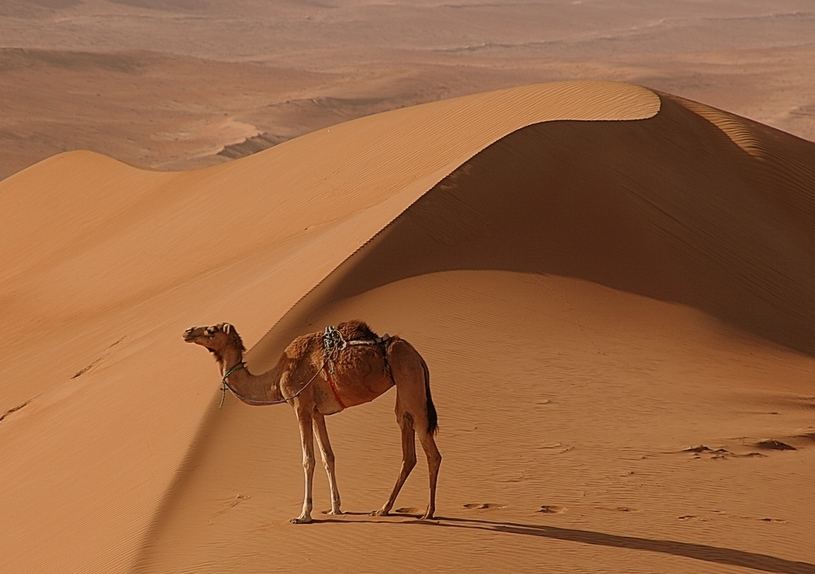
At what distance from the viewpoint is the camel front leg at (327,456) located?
9.90 metres

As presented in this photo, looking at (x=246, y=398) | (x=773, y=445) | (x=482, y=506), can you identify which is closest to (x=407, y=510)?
(x=482, y=506)

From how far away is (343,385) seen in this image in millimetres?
9742

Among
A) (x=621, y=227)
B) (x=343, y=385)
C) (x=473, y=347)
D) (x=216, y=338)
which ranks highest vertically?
(x=621, y=227)

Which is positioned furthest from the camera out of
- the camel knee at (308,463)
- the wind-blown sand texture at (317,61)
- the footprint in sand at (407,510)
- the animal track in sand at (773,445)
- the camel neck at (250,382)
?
the wind-blown sand texture at (317,61)

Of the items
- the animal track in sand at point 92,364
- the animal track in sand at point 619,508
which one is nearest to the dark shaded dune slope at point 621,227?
the animal track in sand at point 92,364

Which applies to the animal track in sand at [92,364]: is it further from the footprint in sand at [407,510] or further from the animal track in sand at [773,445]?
the animal track in sand at [773,445]

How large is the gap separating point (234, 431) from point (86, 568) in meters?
2.25

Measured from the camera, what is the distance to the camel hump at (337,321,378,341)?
31.9 feet

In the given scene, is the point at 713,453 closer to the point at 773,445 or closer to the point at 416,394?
the point at 773,445

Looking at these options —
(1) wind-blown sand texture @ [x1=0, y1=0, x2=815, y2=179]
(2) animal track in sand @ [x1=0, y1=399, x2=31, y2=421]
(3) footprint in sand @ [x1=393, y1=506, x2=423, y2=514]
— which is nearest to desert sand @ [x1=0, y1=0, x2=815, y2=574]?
(3) footprint in sand @ [x1=393, y1=506, x2=423, y2=514]

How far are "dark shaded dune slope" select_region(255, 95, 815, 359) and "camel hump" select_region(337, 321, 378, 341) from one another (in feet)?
12.9

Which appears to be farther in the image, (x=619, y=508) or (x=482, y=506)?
(x=619, y=508)

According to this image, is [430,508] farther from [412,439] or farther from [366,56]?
[366,56]

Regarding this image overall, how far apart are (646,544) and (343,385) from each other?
7.77 feet
